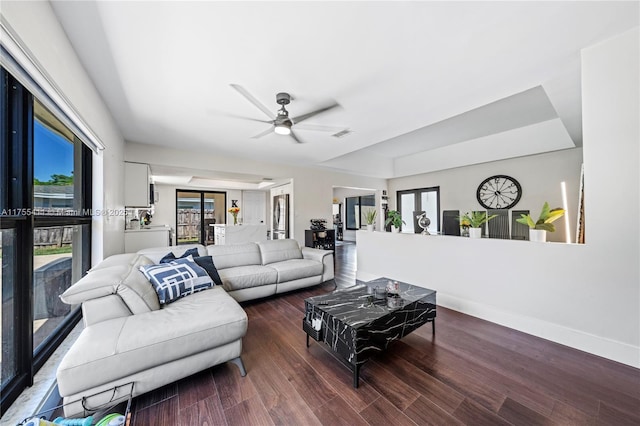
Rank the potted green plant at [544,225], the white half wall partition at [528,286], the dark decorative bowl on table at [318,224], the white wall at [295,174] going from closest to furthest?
the white half wall partition at [528,286], the potted green plant at [544,225], the white wall at [295,174], the dark decorative bowl on table at [318,224]

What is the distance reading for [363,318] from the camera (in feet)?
6.07

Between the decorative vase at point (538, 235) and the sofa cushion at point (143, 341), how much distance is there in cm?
295

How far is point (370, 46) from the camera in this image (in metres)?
1.87

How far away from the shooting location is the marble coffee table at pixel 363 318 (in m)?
1.73

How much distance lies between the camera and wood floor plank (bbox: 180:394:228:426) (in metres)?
1.41

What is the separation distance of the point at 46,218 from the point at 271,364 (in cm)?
210

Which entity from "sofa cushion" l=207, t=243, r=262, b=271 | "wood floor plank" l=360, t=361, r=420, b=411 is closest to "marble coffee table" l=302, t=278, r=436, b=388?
"wood floor plank" l=360, t=361, r=420, b=411

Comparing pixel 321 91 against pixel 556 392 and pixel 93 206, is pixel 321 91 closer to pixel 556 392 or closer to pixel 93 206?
pixel 93 206

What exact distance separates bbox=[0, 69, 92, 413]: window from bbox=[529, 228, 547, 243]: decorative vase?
4.19 meters

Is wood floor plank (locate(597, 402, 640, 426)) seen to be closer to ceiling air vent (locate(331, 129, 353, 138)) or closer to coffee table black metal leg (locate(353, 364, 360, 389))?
coffee table black metal leg (locate(353, 364, 360, 389))

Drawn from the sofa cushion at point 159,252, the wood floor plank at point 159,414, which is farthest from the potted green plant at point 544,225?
the sofa cushion at point 159,252

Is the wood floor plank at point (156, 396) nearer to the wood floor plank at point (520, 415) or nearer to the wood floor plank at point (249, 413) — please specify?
the wood floor plank at point (249, 413)

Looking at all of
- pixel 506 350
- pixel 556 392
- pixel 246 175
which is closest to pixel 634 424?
pixel 556 392

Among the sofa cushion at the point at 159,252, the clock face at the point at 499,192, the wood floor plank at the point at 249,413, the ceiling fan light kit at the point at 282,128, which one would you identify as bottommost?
the wood floor plank at the point at 249,413
